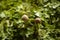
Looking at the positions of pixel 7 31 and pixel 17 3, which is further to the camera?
pixel 17 3

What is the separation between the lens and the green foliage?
1.30m

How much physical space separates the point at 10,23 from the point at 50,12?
0.38m

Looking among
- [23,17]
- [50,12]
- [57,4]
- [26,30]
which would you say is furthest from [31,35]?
[57,4]

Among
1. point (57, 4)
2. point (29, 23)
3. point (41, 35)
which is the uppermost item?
point (57, 4)

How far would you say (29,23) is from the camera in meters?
1.33

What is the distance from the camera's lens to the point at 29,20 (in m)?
1.33

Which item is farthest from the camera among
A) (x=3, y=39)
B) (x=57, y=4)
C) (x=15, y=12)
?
(x=57, y=4)

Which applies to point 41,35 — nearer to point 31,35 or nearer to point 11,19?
point 31,35

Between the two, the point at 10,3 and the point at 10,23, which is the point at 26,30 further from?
the point at 10,3

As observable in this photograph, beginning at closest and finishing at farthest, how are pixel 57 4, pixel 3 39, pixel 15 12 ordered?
pixel 3 39, pixel 15 12, pixel 57 4

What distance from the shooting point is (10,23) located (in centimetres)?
133

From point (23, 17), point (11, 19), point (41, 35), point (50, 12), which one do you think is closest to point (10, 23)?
point (11, 19)

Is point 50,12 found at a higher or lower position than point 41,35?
higher

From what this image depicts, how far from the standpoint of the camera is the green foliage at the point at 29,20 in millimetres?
1302
